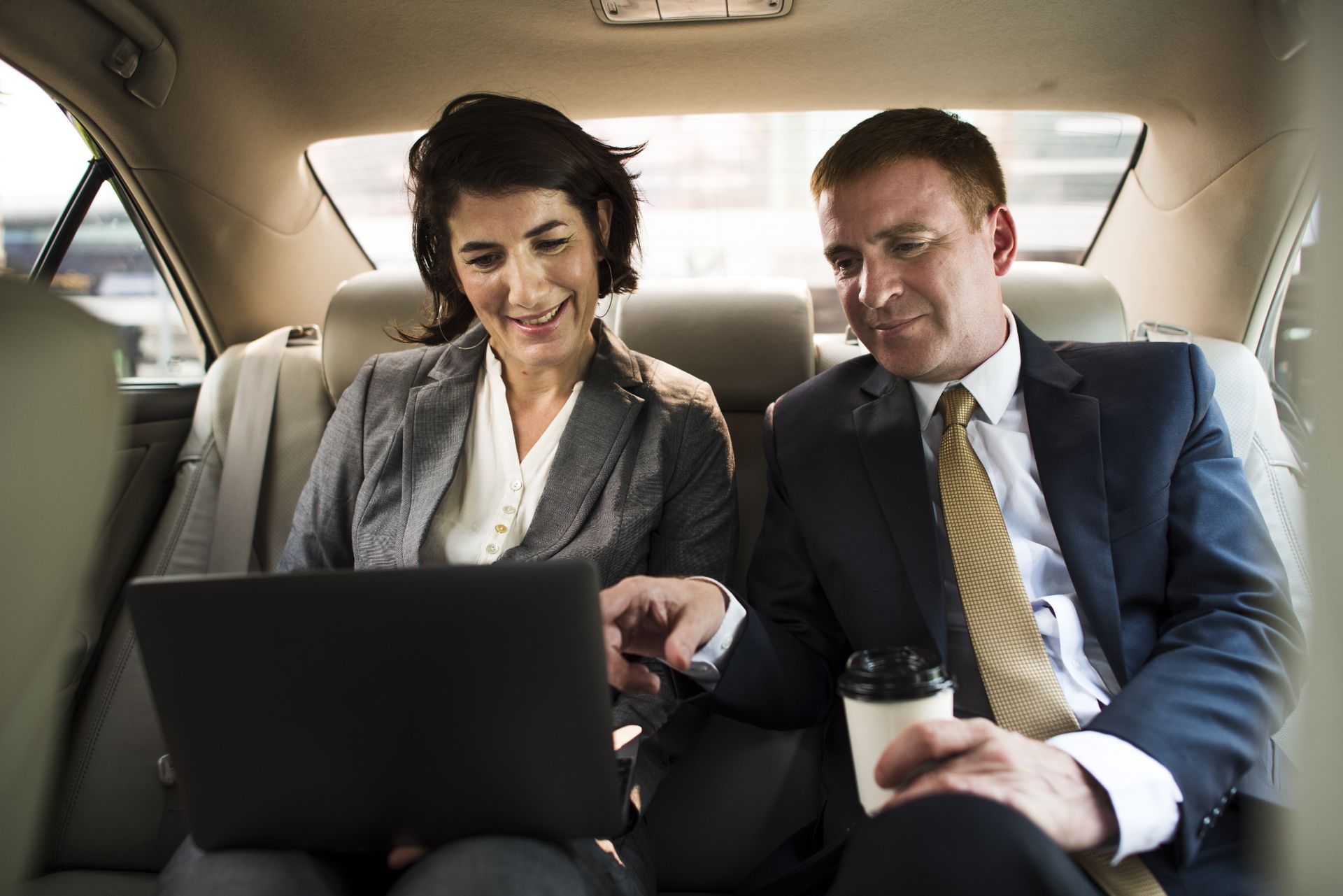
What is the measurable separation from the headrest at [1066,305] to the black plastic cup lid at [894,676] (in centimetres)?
112

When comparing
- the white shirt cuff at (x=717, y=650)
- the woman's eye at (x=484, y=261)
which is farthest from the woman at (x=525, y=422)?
the white shirt cuff at (x=717, y=650)

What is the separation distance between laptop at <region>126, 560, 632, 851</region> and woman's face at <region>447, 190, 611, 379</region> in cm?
77

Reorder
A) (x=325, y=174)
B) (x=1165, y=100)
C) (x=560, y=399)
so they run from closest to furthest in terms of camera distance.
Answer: (x=560, y=399) → (x=1165, y=100) → (x=325, y=174)

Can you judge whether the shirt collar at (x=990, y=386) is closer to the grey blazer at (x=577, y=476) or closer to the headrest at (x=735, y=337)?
the grey blazer at (x=577, y=476)

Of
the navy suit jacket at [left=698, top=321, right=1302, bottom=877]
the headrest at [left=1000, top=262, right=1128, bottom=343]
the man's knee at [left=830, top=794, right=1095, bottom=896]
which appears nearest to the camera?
the man's knee at [left=830, top=794, right=1095, bottom=896]

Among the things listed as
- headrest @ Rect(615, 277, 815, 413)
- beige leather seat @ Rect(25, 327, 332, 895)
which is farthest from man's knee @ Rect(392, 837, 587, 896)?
headrest @ Rect(615, 277, 815, 413)

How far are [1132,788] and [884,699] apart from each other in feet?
1.00

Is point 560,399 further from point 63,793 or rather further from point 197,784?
point 63,793

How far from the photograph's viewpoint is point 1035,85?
6.44 feet

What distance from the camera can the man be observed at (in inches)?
43.6

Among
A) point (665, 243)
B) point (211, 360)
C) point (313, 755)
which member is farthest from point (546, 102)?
point (313, 755)

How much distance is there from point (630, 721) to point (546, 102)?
132cm

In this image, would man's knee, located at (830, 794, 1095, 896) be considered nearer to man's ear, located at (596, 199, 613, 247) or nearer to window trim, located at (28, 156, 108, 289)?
man's ear, located at (596, 199, 613, 247)

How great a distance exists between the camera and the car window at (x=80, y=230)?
1569mm
